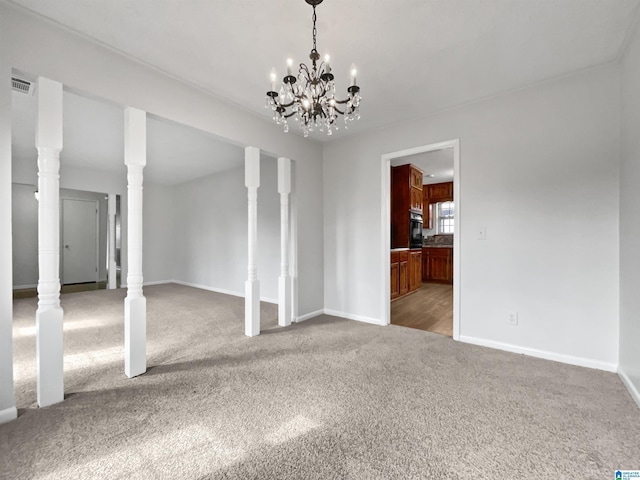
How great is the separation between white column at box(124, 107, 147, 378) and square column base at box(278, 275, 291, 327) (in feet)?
5.49

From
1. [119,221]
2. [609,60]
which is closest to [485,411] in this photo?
[609,60]

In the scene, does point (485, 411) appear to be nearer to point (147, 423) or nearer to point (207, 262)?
Answer: point (147, 423)

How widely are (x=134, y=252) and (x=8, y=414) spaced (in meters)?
1.25

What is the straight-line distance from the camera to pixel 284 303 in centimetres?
384

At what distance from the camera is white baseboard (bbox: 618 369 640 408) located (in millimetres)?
2037

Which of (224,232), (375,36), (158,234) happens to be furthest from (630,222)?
(158,234)

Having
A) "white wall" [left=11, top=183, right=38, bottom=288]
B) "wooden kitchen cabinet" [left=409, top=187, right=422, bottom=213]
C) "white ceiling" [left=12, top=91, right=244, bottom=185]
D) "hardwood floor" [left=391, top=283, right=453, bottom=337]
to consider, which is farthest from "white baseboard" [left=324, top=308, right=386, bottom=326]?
"white wall" [left=11, top=183, right=38, bottom=288]

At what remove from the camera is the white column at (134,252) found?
95.5 inches

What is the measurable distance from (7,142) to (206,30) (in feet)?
4.96

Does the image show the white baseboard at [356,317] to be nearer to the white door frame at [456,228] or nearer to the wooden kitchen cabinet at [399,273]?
the white door frame at [456,228]

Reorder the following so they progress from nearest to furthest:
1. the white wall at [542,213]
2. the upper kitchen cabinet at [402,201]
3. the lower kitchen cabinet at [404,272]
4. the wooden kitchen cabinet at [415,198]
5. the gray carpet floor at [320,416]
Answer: the gray carpet floor at [320,416]
the white wall at [542,213]
the lower kitchen cabinet at [404,272]
the upper kitchen cabinet at [402,201]
the wooden kitchen cabinet at [415,198]

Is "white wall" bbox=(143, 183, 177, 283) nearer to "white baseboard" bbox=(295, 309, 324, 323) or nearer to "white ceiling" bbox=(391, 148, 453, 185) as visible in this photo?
"white baseboard" bbox=(295, 309, 324, 323)

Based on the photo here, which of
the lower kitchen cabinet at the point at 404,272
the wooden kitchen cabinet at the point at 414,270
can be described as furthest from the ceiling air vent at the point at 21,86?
the wooden kitchen cabinet at the point at 414,270

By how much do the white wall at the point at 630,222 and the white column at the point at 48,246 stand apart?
13.3 feet
